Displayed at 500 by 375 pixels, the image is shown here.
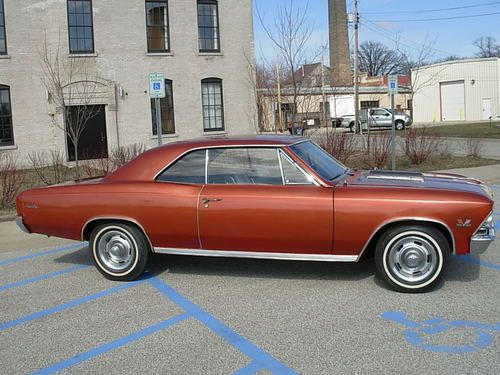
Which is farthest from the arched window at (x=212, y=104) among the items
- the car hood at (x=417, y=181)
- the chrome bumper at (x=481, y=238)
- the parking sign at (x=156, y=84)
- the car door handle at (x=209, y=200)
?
the chrome bumper at (x=481, y=238)

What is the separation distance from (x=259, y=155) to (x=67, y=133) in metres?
15.7

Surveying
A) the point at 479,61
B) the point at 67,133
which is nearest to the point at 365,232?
the point at 67,133

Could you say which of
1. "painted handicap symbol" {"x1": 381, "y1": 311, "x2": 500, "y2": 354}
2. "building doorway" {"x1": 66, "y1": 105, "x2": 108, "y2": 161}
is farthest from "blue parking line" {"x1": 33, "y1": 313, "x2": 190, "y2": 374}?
"building doorway" {"x1": 66, "y1": 105, "x2": 108, "y2": 161}

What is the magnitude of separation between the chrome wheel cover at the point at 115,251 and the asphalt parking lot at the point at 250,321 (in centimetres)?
21

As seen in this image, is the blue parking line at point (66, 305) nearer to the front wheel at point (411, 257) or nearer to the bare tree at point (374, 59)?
the front wheel at point (411, 257)

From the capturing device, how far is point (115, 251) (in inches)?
225

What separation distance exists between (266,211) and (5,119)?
670 inches

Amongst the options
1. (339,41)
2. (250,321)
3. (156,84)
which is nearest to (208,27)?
(156,84)

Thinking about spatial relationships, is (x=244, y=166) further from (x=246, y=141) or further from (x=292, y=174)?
(x=292, y=174)

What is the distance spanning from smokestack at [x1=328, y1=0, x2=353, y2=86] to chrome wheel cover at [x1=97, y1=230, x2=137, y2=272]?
56593 millimetres

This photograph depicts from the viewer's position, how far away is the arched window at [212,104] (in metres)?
21.9

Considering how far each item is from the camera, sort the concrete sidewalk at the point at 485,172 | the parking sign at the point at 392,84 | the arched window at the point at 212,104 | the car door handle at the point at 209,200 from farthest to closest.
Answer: the arched window at the point at 212,104 → the concrete sidewalk at the point at 485,172 → the parking sign at the point at 392,84 → the car door handle at the point at 209,200

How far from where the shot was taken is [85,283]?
18.9ft

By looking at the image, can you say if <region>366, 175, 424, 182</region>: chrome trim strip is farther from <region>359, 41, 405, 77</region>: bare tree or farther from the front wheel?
<region>359, 41, 405, 77</region>: bare tree
